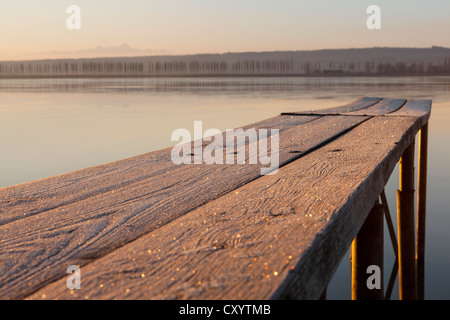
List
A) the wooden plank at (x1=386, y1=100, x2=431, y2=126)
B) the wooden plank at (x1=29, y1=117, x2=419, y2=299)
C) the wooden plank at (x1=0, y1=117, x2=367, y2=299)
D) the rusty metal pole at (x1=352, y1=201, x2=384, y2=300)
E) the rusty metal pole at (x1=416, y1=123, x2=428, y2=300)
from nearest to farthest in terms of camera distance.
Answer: the wooden plank at (x1=29, y1=117, x2=419, y2=299), the wooden plank at (x1=0, y1=117, x2=367, y2=299), the rusty metal pole at (x1=352, y1=201, x2=384, y2=300), the wooden plank at (x1=386, y1=100, x2=431, y2=126), the rusty metal pole at (x1=416, y1=123, x2=428, y2=300)

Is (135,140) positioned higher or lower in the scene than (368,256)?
lower

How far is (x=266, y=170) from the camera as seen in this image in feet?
6.52

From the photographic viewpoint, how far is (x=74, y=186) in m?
1.75

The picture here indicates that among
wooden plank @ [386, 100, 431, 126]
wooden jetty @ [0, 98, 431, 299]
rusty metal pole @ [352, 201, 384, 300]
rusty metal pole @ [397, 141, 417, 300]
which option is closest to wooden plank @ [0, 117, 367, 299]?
wooden jetty @ [0, 98, 431, 299]

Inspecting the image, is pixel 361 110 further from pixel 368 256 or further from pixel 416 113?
pixel 368 256

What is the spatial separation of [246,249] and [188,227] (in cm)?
20

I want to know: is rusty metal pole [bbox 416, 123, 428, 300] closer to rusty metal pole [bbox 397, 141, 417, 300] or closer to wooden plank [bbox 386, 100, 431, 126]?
rusty metal pole [bbox 397, 141, 417, 300]

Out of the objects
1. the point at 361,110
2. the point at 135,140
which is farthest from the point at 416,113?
the point at 135,140

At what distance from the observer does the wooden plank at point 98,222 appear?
100 cm

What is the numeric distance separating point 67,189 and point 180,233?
714mm

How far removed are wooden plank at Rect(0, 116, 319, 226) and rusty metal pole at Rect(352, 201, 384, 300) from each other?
1426 millimetres

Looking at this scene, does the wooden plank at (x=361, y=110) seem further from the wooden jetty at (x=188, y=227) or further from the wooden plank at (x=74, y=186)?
the wooden plank at (x=74, y=186)

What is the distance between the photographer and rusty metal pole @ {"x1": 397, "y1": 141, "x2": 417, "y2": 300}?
5.42m
